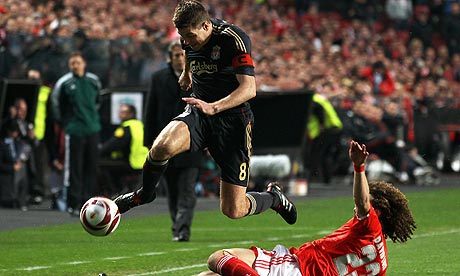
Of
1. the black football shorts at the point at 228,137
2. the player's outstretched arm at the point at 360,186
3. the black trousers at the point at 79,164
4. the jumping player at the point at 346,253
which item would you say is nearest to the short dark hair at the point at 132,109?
the black trousers at the point at 79,164

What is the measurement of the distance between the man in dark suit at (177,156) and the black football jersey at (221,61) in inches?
136

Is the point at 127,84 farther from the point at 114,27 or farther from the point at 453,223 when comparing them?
the point at 453,223

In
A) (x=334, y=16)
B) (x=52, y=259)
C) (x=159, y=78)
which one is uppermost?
(x=334, y=16)

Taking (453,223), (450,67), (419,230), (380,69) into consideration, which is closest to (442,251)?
(419,230)

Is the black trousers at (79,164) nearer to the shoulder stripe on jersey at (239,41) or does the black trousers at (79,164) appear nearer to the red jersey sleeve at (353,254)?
the shoulder stripe on jersey at (239,41)

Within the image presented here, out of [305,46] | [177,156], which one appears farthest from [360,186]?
[305,46]

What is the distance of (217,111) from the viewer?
9.90 m

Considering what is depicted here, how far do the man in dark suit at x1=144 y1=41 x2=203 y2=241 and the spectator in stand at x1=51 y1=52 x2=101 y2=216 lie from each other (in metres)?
4.16

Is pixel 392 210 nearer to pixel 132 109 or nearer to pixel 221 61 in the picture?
pixel 221 61

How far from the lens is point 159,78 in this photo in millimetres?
14250

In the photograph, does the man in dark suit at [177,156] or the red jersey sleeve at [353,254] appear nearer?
the red jersey sleeve at [353,254]

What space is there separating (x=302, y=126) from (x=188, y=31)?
44.7ft

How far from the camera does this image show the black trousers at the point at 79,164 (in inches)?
722

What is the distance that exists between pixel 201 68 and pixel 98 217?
1505 mm
